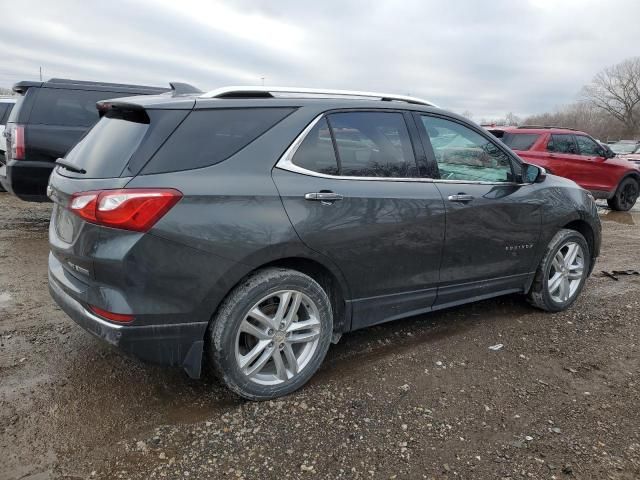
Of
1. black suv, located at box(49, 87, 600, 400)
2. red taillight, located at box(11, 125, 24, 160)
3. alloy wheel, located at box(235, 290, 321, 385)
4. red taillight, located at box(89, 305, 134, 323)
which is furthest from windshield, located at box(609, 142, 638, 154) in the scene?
red taillight, located at box(89, 305, 134, 323)

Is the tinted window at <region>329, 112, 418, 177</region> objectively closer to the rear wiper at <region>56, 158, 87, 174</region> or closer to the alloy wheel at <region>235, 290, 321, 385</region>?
the alloy wheel at <region>235, 290, 321, 385</region>

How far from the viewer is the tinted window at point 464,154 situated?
354 centimetres

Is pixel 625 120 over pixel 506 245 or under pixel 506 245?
over

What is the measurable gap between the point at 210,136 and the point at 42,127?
468cm

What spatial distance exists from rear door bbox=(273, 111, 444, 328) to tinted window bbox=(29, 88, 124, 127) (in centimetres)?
458

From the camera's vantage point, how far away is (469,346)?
3.69 metres

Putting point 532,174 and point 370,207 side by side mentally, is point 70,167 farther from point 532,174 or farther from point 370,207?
point 532,174

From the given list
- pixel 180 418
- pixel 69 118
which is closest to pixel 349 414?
pixel 180 418

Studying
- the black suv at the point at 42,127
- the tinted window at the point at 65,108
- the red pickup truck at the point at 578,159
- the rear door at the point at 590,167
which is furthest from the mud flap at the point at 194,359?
the rear door at the point at 590,167

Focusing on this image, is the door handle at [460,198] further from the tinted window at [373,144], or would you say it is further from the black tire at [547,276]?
the black tire at [547,276]

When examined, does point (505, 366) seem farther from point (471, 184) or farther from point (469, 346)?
point (471, 184)

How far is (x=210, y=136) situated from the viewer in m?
2.63

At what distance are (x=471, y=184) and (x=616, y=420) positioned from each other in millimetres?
1736

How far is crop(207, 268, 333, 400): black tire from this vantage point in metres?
2.63
